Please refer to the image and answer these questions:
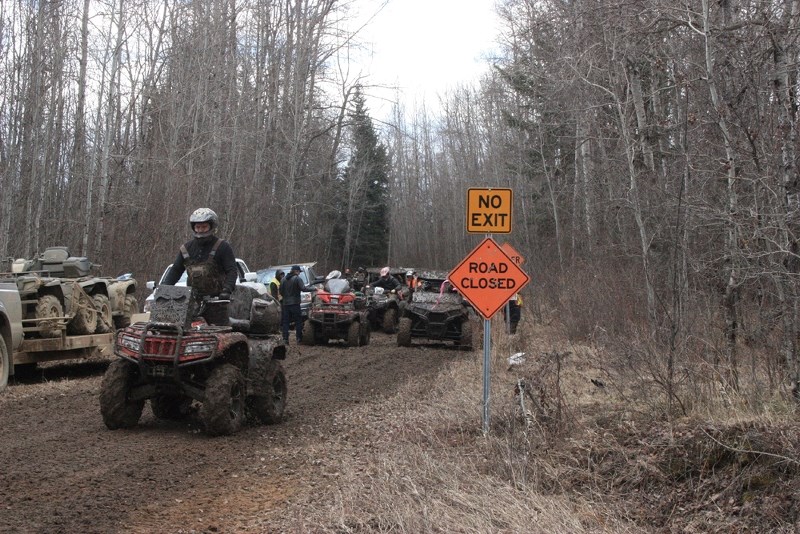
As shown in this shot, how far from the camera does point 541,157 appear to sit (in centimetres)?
3372

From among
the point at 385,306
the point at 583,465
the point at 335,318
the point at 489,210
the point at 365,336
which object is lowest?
the point at 583,465

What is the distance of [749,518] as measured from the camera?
575cm

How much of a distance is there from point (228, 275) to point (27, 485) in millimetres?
2835

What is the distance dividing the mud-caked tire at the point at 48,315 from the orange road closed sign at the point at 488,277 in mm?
7095

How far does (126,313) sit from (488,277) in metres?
9.51

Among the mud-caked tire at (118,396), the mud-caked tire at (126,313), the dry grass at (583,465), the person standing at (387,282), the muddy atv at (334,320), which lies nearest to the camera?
the dry grass at (583,465)

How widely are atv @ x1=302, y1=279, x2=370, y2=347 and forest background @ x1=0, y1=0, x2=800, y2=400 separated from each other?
4803 millimetres

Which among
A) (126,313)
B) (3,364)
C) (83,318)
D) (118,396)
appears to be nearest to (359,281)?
(126,313)

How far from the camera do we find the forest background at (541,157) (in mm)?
8359

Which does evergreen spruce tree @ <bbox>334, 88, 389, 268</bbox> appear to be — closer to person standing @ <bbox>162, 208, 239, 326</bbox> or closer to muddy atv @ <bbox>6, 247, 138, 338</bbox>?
muddy atv @ <bbox>6, 247, 138, 338</bbox>

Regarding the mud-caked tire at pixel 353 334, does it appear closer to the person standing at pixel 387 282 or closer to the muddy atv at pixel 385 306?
the muddy atv at pixel 385 306

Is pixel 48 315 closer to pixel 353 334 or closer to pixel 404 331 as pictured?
pixel 353 334

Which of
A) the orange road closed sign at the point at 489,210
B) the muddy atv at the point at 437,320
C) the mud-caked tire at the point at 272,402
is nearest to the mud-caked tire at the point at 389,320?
the muddy atv at the point at 437,320

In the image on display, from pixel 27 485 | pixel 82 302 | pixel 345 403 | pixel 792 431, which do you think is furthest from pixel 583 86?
pixel 27 485
